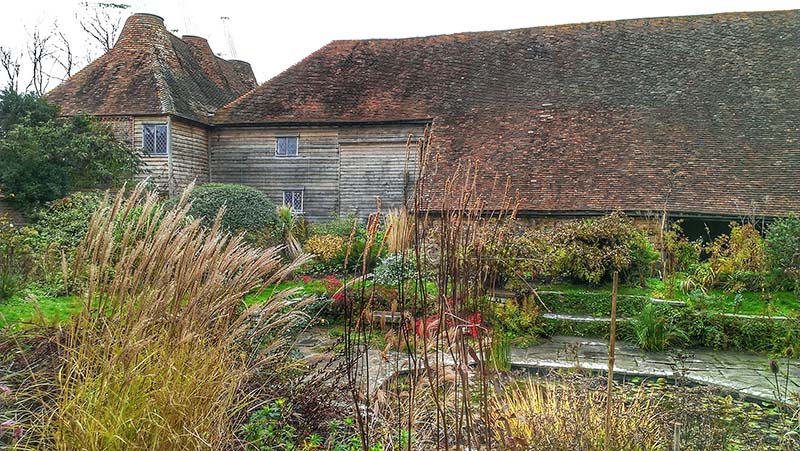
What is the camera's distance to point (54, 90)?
17234 millimetres

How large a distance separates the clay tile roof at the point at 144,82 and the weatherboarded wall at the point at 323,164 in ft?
5.19

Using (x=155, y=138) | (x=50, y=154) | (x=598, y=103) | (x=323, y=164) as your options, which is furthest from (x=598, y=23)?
(x=50, y=154)

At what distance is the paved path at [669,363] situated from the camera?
16.6 feet

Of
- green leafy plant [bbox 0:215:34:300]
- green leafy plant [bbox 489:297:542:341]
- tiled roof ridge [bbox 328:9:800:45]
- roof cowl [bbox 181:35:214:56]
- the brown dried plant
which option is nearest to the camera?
the brown dried plant

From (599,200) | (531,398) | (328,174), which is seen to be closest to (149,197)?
(531,398)

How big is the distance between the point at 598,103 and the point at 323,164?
8098 mm

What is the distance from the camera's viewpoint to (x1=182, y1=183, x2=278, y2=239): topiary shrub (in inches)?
459

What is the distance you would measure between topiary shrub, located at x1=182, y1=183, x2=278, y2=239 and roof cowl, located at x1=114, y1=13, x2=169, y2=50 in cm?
811

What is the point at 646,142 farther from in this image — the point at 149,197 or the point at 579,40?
the point at 149,197

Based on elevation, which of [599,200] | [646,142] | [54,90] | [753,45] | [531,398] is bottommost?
[531,398]

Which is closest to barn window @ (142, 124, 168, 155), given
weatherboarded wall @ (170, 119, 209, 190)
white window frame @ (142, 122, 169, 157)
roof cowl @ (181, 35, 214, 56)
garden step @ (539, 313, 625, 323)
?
white window frame @ (142, 122, 169, 157)

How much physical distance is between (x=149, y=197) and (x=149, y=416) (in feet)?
3.46

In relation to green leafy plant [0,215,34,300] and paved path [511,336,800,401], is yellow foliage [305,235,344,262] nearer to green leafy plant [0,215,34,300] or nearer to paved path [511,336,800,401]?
green leafy plant [0,215,34,300]

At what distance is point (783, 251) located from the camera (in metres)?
7.67
